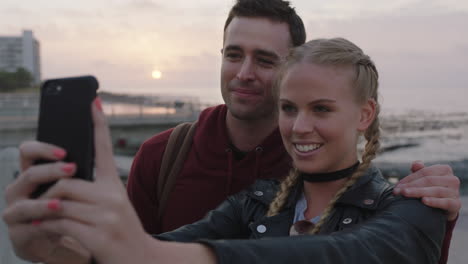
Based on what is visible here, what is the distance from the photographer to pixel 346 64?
6.64ft

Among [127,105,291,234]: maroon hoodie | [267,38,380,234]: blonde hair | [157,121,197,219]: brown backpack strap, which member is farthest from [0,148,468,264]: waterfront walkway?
[267,38,380,234]: blonde hair

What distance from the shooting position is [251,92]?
3004mm

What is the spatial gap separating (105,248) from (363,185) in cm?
127

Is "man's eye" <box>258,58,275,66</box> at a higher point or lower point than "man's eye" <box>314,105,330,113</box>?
higher

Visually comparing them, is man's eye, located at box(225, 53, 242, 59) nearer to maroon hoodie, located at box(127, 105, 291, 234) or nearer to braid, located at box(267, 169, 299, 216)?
maroon hoodie, located at box(127, 105, 291, 234)

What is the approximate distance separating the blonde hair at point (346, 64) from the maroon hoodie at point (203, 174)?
705mm

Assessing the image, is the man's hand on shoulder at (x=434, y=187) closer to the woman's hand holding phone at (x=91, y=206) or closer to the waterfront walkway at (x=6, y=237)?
the woman's hand holding phone at (x=91, y=206)

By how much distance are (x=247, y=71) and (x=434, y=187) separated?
157 cm

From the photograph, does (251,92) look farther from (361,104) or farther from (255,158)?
(361,104)

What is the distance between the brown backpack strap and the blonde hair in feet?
3.30

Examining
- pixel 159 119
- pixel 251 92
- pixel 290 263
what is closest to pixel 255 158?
pixel 251 92

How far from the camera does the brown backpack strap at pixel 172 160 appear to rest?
2982 mm

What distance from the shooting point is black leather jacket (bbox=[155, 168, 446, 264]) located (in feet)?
3.73

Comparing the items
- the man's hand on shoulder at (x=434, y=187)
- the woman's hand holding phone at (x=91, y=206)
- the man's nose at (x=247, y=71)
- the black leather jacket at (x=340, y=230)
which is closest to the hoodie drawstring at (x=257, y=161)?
the man's nose at (x=247, y=71)
